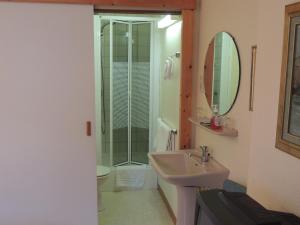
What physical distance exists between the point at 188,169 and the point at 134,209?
1.29 metres

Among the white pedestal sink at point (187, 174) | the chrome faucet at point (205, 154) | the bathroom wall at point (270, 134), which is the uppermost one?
the bathroom wall at point (270, 134)

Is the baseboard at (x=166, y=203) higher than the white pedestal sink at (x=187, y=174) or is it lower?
lower

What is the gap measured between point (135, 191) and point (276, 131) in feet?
9.61

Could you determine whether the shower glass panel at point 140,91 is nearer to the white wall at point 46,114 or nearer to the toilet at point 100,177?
the toilet at point 100,177

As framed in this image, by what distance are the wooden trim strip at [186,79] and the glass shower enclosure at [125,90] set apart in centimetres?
122

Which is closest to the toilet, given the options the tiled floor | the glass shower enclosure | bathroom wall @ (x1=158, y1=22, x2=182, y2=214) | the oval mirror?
the tiled floor

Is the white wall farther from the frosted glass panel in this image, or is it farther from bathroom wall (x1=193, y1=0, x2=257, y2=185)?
the frosted glass panel

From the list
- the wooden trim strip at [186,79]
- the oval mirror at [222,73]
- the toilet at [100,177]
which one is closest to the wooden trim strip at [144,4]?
the wooden trim strip at [186,79]

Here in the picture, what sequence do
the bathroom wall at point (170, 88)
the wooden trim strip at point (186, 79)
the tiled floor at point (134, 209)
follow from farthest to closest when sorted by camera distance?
1. the tiled floor at point (134, 209)
2. the bathroom wall at point (170, 88)
3. the wooden trim strip at point (186, 79)

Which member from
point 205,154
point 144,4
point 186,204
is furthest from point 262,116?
point 144,4

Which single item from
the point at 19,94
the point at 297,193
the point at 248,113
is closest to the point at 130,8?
the point at 19,94

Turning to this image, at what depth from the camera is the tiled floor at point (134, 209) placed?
11.0ft

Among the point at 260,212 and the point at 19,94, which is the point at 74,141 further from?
the point at 260,212

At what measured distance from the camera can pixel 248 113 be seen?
2021mm
